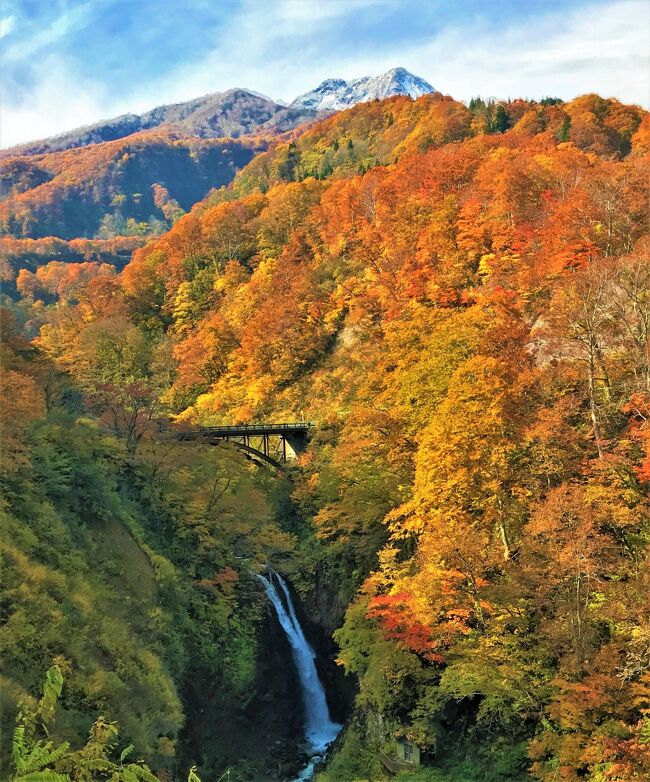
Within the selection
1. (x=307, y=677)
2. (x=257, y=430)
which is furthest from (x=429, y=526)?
(x=257, y=430)

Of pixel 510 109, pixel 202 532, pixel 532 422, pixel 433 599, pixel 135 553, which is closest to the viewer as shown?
pixel 433 599

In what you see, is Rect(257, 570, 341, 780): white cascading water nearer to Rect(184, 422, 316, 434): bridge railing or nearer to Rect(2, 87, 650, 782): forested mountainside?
Rect(2, 87, 650, 782): forested mountainside

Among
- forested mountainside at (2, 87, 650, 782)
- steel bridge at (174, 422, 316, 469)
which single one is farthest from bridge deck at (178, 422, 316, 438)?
forested mountainside at (2, 87, 650, 782)

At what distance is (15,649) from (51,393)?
22196 mm

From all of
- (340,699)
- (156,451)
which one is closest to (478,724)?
(340,699)

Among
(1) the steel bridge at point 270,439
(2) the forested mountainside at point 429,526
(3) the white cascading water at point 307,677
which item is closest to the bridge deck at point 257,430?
(1) the steel bridge at point 270,439

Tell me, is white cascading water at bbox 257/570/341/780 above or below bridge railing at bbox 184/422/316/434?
below

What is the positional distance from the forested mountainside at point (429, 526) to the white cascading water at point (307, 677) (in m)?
1.30

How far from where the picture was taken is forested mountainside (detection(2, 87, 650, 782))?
712 inches

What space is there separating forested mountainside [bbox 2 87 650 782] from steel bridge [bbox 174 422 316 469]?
10.4 ft

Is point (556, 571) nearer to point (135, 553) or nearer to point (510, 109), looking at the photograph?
point (135, 553)

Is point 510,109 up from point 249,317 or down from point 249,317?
up

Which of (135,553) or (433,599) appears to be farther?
(135,553)

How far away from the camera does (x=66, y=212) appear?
17738 cm
